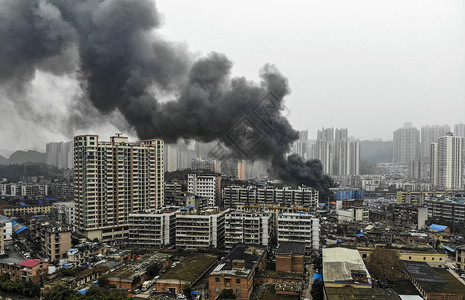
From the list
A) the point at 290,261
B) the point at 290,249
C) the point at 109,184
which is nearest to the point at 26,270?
the point at 109,184

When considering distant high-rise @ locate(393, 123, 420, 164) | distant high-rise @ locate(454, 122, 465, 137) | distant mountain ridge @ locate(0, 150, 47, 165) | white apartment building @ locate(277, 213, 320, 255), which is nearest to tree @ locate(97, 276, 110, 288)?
white apartment building @ locate(277, 213, 320, 255)

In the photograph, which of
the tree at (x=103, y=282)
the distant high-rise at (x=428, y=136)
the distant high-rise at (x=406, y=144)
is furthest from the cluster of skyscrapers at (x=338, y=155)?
the tree at (x=103, y=282)

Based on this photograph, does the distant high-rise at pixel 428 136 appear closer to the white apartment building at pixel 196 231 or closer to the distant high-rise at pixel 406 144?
the distant high-rise at pixel 406 144

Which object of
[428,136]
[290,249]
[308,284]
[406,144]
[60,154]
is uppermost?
[428,136]

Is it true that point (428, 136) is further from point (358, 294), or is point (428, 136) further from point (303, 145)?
point (358, 294)

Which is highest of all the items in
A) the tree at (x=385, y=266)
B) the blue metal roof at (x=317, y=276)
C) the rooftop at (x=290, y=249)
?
the rooftop at (x=290, y=249)

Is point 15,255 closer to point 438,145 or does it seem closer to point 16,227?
point 16,227

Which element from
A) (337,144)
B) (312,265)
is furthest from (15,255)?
(337,144)
